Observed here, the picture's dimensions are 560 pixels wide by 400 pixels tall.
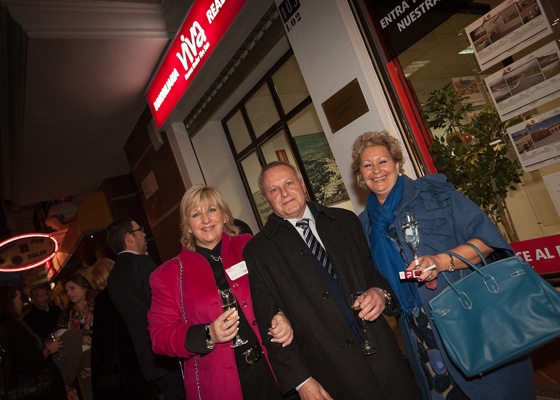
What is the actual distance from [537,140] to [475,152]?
382 millimetres

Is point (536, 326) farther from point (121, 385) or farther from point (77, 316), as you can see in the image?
point (77, 316)

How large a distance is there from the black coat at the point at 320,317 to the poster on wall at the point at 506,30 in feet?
4.85

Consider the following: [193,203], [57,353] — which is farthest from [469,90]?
[57,353]

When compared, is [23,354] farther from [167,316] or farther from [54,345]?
[167,316]

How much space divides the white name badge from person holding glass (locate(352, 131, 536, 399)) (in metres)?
0.69

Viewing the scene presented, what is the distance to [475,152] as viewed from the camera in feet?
8.18

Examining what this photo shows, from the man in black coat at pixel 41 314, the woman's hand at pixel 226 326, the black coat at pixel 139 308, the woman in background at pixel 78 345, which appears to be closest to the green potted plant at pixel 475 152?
the woman's hand at pixel 226 326

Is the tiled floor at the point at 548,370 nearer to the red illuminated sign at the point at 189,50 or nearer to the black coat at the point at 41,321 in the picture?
the red illuminated sign at the point at 189,50

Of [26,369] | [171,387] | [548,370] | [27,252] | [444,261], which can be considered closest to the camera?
[444,261]

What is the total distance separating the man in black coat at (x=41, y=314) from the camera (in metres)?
Answer: 5.56

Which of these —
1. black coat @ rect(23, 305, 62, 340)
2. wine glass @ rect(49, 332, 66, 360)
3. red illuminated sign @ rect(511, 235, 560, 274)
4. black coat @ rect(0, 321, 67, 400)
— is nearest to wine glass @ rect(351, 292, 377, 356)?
red illuminated sign @ rect(511, 235, 560, 274)

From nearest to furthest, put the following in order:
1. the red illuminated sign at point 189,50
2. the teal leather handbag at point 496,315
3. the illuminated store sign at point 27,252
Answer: the teal leather handbag at point 496,315 < the red illuminated sign at point 189,50 < the illuminated store sign at point 27,252

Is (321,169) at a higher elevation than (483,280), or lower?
higher

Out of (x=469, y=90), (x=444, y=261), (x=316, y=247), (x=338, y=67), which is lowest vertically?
(x=444, y=261)
